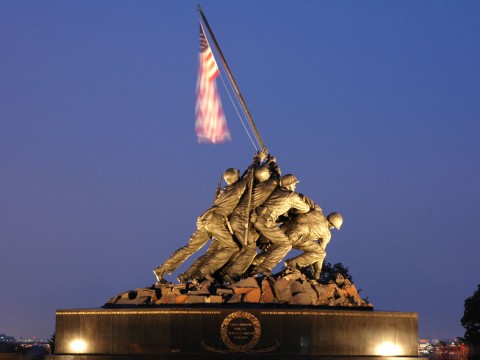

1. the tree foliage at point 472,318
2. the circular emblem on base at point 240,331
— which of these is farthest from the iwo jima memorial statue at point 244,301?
the tree foliage at point 472,318

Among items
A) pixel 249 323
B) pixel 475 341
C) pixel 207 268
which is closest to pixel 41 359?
pixel 207 268

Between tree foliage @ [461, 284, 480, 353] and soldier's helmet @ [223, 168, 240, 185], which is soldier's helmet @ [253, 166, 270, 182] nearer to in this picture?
soldier's helmet @ [223, 168, 240, 185]

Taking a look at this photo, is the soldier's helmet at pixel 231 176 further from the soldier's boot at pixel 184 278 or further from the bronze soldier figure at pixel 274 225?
the soldier's boot at pixel 184 278

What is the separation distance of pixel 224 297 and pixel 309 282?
8.10 ft

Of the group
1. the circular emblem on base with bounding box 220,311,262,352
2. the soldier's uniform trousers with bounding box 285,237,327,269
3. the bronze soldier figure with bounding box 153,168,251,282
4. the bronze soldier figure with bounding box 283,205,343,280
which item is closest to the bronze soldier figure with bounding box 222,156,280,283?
the bronze soldier figure with bounding box 153,168,251,282

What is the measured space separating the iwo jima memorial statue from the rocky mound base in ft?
0.09

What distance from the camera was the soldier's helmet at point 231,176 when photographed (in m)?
33.1

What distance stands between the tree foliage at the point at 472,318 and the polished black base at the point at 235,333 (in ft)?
97.9

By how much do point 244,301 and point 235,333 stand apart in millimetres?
959

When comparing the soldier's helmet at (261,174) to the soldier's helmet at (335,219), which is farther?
the soldier's helmet at (335,219)

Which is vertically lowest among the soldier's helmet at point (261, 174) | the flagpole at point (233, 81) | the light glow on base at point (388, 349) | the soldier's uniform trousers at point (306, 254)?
the light glow on base at point (388, 349)

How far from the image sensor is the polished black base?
2992cm

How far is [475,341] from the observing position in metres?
58.8

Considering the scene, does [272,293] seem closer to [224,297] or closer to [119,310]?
[224,297]
